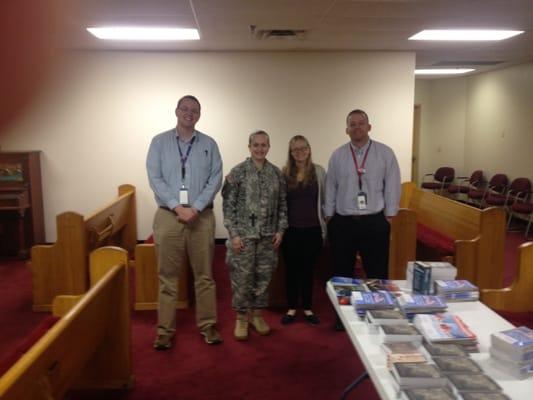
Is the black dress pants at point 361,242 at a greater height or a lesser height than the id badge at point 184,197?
lesser

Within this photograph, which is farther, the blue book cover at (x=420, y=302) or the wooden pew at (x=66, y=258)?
the wooden pew at (x=66, y=258)

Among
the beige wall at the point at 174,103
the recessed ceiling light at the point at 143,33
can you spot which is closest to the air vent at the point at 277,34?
the recessed ceiling light at the point at 143,33

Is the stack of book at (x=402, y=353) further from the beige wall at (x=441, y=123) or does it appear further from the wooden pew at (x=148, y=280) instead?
the beige wall at (x=441, y=123)

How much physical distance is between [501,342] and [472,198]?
6751 mm

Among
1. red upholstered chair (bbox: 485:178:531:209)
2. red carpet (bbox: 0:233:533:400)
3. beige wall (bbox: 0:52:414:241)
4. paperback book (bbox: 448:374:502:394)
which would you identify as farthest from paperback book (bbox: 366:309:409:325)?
red upholstered chair (bbox: 485:178:531:209)

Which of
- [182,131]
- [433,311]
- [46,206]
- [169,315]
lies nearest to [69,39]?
[46,206]

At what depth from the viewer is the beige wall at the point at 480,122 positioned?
6980mm

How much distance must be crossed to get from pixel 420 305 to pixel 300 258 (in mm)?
1450

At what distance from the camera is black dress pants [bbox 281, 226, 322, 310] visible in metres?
3.23

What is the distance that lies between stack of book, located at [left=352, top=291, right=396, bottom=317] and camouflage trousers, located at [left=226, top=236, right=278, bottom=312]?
1171mm

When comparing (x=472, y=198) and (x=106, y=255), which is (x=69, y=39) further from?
(x=472, y=198)

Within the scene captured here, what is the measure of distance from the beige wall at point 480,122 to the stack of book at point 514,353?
244 inches

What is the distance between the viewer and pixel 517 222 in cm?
705

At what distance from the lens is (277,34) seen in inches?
182
